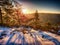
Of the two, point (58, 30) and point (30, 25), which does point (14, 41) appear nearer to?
point (30, 25)

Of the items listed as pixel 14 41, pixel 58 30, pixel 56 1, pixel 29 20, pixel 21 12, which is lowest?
pixel 14 41

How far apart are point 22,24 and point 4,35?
435mm

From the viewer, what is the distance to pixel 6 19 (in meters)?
2.53

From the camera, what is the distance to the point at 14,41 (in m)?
2.33

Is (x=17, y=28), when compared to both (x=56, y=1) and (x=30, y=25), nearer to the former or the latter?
(x=30, y=25)

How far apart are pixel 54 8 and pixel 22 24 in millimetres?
776

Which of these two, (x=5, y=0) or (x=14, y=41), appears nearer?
(x=14, y=41)

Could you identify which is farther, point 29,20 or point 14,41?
point 29,20

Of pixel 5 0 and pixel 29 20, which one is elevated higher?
pixel 5 0

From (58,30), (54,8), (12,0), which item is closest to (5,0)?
(12,0)

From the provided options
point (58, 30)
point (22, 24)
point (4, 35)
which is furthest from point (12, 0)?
point (58, 30)

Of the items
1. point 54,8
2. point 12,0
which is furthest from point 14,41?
point 54,8

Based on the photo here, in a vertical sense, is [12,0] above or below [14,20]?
above

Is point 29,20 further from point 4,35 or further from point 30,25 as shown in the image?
point 4,35
